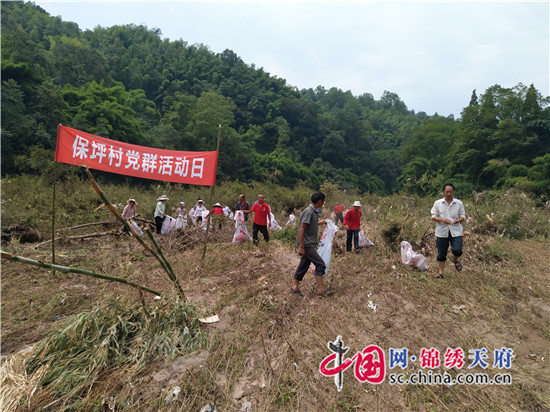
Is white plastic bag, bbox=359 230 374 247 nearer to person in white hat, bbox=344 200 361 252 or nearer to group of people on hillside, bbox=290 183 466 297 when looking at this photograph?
person in white hat, bbox=344 200 361 252

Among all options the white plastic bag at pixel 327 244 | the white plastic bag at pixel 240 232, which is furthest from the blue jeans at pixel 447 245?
the white plastic bag at pixel 240 232

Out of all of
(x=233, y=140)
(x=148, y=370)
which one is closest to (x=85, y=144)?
(x=148, y=370)

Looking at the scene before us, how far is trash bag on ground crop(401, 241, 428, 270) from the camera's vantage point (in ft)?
16.3

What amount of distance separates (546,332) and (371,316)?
1797 millimetres

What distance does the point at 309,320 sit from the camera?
137 inches

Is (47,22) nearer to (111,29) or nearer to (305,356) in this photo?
(111,29)

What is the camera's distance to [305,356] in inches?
114

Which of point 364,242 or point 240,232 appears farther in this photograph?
point 240,232

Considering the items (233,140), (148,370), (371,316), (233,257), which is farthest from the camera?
(233,140)

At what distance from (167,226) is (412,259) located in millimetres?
5641

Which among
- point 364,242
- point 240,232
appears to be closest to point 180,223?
point 240,232

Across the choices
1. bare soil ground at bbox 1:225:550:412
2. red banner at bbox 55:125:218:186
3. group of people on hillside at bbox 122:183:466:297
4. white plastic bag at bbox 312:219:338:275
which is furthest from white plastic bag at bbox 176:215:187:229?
white plastic bag at bbox 312:219:338:275

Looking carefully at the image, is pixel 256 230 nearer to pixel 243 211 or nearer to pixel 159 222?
pixel 243 211

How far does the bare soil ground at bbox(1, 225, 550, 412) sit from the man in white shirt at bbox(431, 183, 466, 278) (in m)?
0.46
